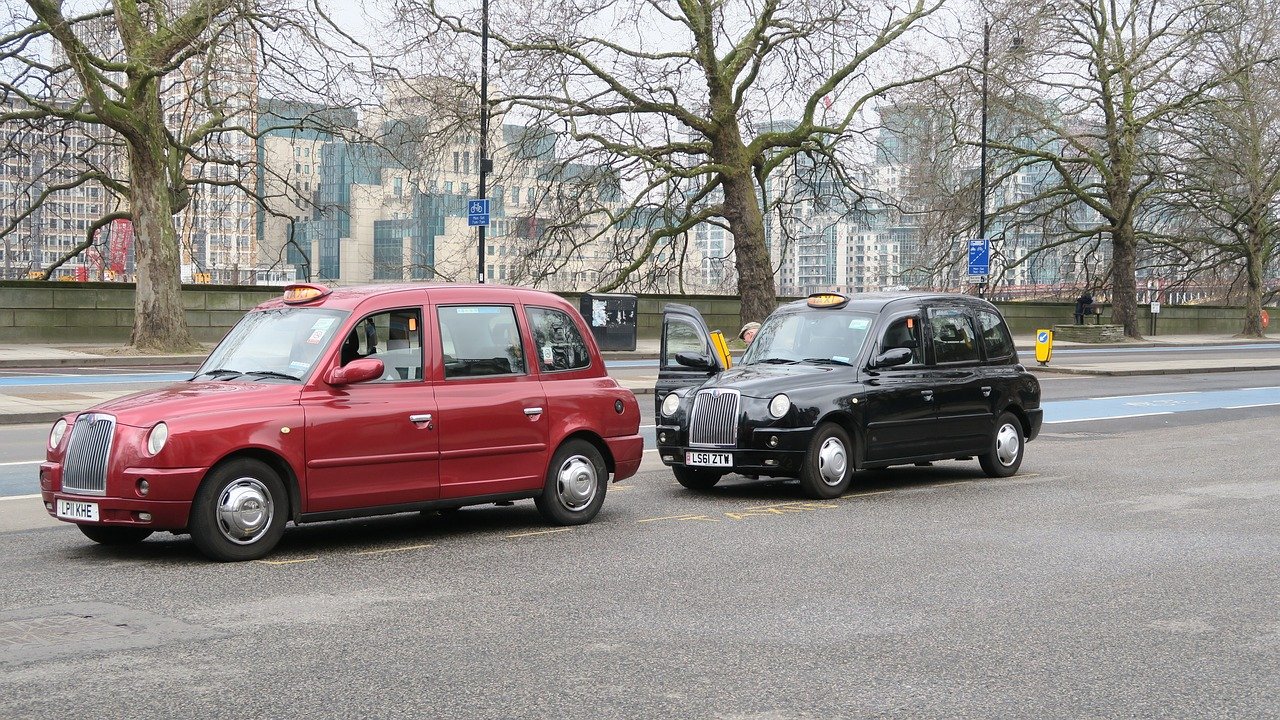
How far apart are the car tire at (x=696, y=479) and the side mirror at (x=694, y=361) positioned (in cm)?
141

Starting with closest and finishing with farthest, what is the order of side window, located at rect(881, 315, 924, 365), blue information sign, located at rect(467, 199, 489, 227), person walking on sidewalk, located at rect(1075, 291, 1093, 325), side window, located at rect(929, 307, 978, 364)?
side window, located at rect(881, 315, 924, 365) → side window, located at rect(929, 307, 978, 364) → blue information sign, located at rect(467, 199, 489, 227) → person walking on sidewalk, located at rect(1075, 291, 1093, 325)

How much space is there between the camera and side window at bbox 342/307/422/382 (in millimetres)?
9289

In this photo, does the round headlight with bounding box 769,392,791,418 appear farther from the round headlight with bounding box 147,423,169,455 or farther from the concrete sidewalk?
the concrete sidewalk

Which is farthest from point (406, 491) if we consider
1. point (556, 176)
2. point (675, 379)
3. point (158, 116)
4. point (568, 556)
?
point (556, 176)

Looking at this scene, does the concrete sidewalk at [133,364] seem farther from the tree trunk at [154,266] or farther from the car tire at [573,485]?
the car tire at [573,485]

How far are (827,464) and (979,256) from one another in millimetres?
30619

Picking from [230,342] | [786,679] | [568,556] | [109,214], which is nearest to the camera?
[786,679]

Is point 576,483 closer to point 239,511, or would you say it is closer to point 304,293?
point 304,293

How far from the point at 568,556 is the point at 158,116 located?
25385mm

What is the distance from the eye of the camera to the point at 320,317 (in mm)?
9383

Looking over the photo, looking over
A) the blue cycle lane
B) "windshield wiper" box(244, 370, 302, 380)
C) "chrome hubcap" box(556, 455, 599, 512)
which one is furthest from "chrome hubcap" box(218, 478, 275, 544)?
the blue cycle lane

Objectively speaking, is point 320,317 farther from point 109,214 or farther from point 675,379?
point 109,214

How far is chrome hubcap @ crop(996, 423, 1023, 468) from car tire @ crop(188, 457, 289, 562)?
7587 millimetres

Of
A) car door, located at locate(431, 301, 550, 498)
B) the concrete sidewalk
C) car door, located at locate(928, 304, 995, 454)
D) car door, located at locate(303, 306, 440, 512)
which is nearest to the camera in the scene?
car door, located at locate(303, 306, 440, 512)
